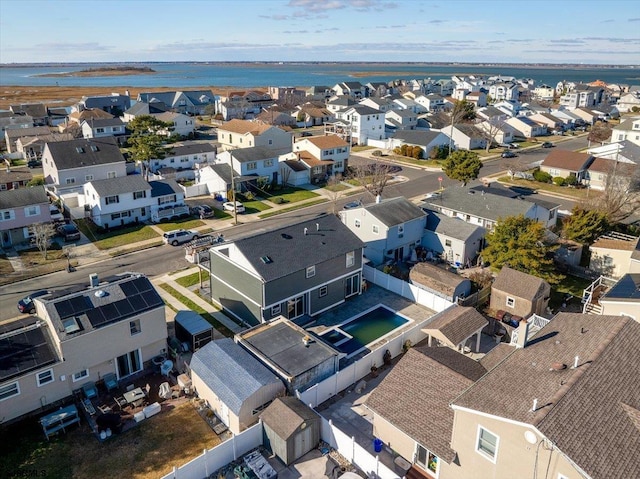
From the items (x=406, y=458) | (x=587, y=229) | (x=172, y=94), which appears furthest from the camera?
(x=172, y=94)

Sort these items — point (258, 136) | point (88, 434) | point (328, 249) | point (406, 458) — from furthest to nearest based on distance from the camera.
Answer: point (258, 136) → point (328, 249) → point (88, 434) → point (406, 458)

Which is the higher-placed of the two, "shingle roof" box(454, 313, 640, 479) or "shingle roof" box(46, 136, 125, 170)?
"shingle roof" box(46, 136, 125, 170)

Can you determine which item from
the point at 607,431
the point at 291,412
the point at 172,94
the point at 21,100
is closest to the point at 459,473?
the point at 607,431

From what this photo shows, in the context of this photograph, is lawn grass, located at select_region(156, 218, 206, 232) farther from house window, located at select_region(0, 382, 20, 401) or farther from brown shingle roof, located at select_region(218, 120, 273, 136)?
brown shingle roof, located at select_region(218, 120, 273, 136)

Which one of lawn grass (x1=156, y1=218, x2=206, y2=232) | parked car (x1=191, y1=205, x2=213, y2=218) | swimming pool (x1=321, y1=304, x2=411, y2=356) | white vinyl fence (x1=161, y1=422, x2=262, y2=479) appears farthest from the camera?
parked car (x1=191, y1=205, x2=213, y2=218)

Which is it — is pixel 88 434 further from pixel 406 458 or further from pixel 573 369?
pixel 573 369

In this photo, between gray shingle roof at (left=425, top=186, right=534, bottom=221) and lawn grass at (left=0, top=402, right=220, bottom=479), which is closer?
lawn grass at (left=0, top=402, right=220, bottom=479)

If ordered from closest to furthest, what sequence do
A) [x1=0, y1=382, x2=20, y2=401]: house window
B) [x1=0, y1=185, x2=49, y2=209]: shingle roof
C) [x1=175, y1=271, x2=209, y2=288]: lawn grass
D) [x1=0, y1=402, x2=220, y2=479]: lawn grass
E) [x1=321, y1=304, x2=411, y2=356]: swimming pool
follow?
[x1=0, y1=402, x2=220, y2=479]: lawn grass
[x1=0, y1=382, x2=20, y2=401]: house window
[x1=321, y1=304, x2=411, y2=356]: swimming pool
[x1=175, y1=271, x2=209, y2=288]: lawn grass
[x1=0, y1=185, x2=49, y2=209]: shingle roof

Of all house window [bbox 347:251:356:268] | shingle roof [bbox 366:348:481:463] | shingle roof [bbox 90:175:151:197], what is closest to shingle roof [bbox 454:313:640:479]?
shingle roof [bbox 366:348:481:463]
